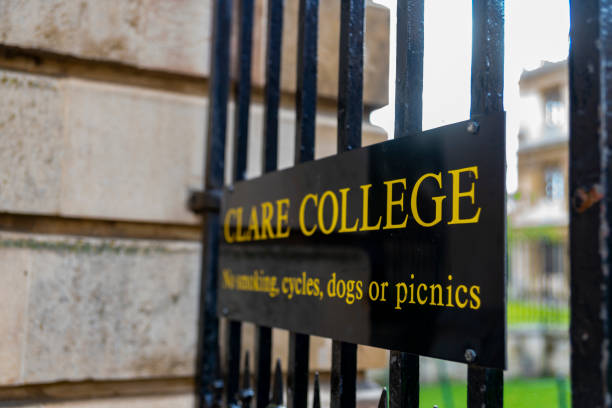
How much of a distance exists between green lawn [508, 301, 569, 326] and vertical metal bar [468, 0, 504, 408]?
33.0 feet

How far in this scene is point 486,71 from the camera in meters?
1.17

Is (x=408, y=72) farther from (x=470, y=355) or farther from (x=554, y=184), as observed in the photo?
(x=554, y=184)

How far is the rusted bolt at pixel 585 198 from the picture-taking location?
0.97 m

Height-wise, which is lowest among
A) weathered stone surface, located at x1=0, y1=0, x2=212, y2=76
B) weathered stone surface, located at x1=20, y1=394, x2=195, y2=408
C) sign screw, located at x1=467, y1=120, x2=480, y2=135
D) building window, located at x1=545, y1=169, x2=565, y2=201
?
weathered stone surface, located at x1=20, y1=394, x2=195, y2=408

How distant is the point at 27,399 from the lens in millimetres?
2020

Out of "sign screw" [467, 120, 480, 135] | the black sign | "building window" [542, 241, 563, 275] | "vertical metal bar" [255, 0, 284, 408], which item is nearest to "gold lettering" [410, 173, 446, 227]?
the black sign

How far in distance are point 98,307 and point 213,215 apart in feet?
1.57

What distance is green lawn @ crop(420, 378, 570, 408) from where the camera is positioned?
7.93 meters

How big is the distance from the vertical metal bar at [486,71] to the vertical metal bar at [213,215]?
1.19 metres

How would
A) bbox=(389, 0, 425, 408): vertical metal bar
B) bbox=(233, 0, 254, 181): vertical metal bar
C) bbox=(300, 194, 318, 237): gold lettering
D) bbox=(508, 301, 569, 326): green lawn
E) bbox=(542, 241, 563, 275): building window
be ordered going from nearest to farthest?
bbox=(389, 0, 425, 408): vertical metal bar, bbox=(300, 194, 318, 237): gold lettering, bbox=(233, 0, 254, 181): vertical metal bar, bbox=(508, 301, 569, 326): green lawn, bbox=(542, 241, 563, 275): building window

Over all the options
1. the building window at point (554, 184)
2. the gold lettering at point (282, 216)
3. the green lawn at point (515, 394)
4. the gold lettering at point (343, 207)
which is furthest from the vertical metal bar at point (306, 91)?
the building window at point (554, 184)

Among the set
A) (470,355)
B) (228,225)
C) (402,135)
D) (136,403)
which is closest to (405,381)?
(470,355)

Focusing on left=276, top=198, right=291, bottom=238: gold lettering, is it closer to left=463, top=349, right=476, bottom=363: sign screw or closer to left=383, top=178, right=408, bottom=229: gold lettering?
left=383, top=178, right=408, bottom=229: gold lettering

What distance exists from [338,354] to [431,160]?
1.72 ft
